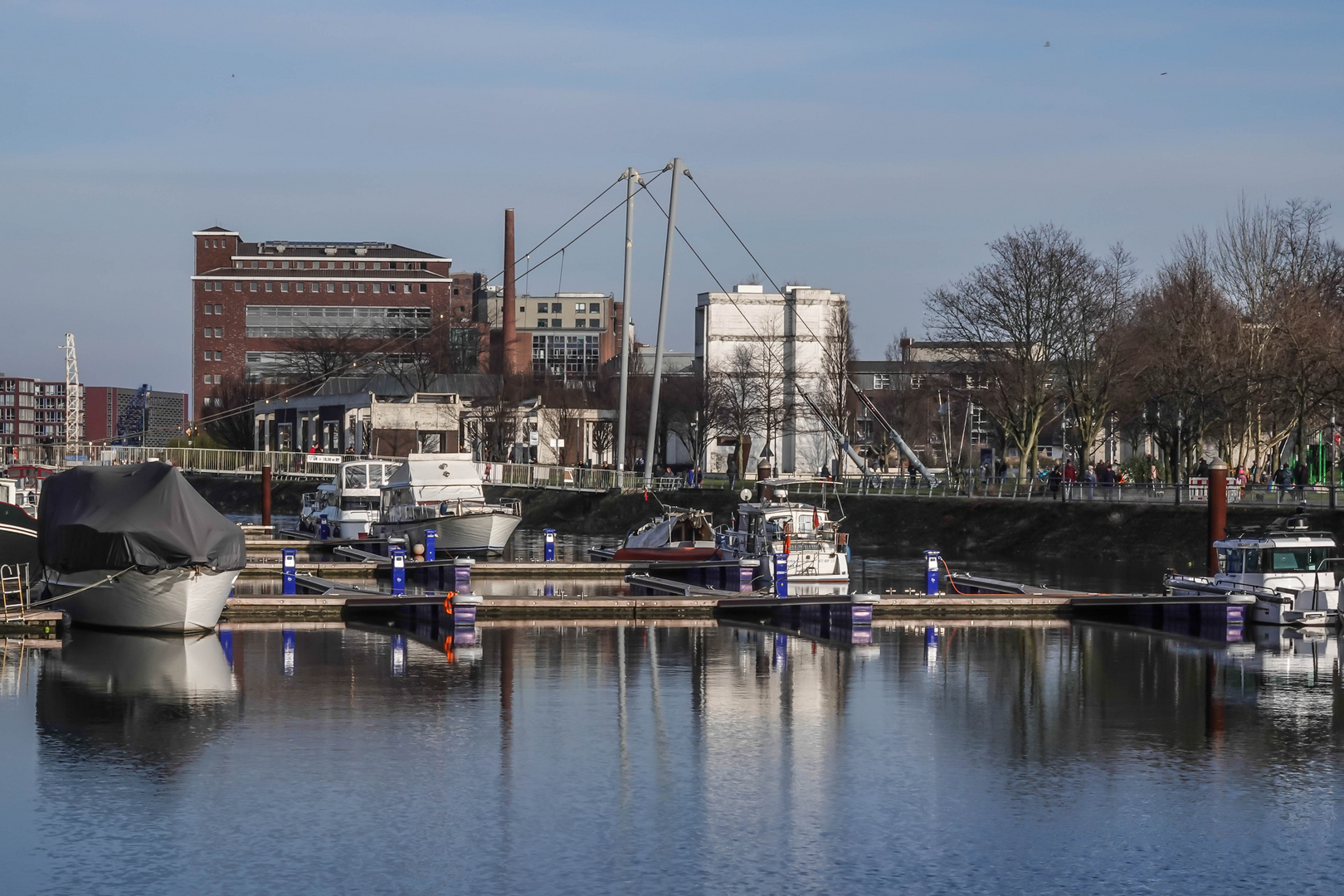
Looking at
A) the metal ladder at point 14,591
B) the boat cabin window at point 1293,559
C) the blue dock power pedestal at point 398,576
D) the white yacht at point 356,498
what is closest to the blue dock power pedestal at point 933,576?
the boat cabin window at point 1293,559

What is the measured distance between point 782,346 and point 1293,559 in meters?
82.7

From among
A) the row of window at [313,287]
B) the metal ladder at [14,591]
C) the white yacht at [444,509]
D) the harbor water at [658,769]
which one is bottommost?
the harbor water at [658,769]

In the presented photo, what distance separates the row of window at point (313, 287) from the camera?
15975cm

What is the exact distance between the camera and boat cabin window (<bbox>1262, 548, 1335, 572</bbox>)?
3422 cm

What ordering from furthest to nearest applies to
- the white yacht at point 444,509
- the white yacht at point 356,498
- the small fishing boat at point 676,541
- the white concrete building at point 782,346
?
the white concrete building at point 782,346, the white yacht at point 356,498, the white yacht at point 444,509, the small fishing boat at point 676,541

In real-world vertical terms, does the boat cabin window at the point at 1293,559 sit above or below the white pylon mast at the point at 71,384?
below

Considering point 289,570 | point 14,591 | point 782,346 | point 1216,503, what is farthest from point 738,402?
point 14,591

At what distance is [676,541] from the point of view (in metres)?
47.9

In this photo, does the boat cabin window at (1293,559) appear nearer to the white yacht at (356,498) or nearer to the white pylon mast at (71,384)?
the white yacht at (356,498)

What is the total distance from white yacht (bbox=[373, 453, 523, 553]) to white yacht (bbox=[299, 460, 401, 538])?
115 centimetres

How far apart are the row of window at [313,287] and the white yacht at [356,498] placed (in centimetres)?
10216

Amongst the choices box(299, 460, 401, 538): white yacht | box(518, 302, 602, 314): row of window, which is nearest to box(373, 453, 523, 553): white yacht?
box(299, 460, 401, 538): white yacht

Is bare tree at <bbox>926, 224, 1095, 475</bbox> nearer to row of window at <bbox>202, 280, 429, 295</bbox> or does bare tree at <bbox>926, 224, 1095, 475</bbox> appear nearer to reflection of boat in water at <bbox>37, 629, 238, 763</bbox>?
reflection of boat in water at <bbox>37, 629, 238, 763</bbox>

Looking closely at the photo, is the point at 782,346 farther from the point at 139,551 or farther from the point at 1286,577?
the point at 139,551
